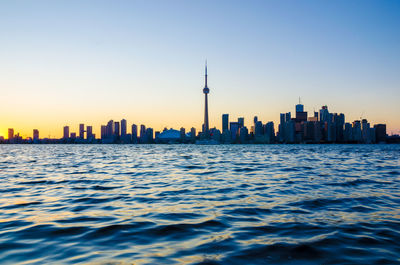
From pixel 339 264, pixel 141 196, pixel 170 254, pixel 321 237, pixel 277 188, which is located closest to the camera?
pixel 339 264

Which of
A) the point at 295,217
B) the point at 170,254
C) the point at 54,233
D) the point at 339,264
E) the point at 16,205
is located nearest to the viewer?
the point at 339,264

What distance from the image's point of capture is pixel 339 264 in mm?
6305

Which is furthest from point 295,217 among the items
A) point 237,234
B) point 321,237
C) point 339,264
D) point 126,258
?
point 126,258

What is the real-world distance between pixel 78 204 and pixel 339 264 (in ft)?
34.2

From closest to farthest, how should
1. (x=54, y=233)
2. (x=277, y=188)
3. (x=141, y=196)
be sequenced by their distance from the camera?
(x=54, y=233), (x=141, y=196), (x=277, y=188)

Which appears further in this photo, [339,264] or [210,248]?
[210,248]

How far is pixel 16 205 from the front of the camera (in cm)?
1267

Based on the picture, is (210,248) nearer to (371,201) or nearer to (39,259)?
(39,259)

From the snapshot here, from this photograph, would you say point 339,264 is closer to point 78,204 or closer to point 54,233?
point 54,233

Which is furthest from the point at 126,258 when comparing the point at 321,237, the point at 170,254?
the point at 321,237

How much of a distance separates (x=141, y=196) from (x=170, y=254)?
26.4ft

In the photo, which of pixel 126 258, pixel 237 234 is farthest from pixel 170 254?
pixel 237 234

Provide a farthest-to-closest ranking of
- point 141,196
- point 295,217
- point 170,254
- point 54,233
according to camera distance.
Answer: point 141,196 → point 295,217 → point 54,233 → point 170,254

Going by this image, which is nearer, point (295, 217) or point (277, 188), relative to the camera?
point (295, 217)
